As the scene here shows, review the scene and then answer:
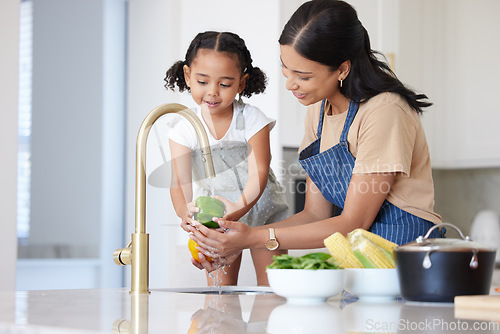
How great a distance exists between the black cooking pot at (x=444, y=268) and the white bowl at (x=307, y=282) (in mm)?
93

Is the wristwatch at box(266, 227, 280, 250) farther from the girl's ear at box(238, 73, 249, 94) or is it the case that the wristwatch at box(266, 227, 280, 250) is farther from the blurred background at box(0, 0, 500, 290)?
the blurred background at box(0, 0, 500, 290)

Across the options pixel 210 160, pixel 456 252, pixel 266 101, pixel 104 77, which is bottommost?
pixel 456 252

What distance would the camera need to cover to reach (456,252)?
827 mm

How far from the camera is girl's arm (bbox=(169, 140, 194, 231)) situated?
3.76 feet

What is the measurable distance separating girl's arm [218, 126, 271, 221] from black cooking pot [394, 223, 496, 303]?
16.4 inches

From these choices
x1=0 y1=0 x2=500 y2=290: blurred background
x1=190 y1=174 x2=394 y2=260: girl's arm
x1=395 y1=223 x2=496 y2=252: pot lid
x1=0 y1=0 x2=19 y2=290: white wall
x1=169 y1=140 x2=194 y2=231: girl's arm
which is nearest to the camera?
x1=395 y1=223 x2=496 y2=252: pot lid

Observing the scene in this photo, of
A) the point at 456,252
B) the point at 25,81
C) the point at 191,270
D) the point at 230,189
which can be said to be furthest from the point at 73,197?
the point at 456,252

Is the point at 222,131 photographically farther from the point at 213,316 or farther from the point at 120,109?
the point at 120,109

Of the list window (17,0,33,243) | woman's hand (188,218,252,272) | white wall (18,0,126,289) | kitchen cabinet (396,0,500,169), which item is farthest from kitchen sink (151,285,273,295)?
window (17,0,33,243)

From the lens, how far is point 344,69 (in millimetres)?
1434

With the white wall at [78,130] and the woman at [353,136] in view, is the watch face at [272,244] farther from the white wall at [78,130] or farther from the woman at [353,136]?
the white wall at [78,130]

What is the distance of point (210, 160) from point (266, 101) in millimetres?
1381

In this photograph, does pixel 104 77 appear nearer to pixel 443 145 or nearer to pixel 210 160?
pixel 443 145

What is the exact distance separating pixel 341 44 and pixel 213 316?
81cm
